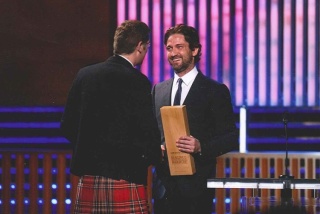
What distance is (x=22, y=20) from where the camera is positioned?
5.41 meters

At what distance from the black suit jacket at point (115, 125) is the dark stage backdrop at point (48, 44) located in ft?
7.49

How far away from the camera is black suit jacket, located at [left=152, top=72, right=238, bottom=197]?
3428mm

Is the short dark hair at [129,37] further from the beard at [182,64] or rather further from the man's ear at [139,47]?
the beard at [182,64]

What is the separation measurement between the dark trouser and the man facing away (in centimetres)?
33

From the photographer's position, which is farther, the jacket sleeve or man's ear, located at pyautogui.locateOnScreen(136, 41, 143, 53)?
the jacket sleeve

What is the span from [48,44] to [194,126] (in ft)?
7.30

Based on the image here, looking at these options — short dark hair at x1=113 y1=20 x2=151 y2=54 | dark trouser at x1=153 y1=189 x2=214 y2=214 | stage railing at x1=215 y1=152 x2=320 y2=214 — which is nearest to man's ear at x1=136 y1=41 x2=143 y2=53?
short dark hair at x1=113 y1=20 x2=151 y2=54

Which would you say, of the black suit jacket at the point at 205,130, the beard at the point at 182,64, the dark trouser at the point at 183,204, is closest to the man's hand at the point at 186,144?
the black suit jacket at the point at 205,130

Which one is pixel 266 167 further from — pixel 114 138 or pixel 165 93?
pixel 114 138

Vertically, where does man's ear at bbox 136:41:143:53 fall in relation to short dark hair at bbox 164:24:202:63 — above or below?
below

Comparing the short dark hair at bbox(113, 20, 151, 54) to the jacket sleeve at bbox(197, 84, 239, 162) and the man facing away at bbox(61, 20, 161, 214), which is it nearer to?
the man facing away at bbox(61, 20, 161, 214)

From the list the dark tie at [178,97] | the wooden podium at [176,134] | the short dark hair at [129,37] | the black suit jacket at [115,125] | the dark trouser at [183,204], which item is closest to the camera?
the black suit jacket at [115,125]

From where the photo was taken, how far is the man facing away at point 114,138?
3016mm

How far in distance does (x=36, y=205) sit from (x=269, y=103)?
6.33ft
